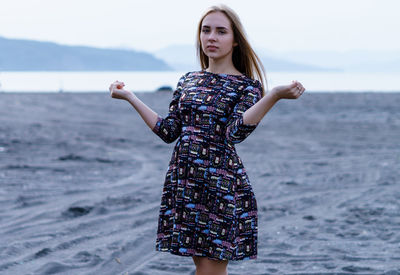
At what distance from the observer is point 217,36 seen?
9.31 ft

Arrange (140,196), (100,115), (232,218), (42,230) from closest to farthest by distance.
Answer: (232,218), (42,230), (140,196), (100,115)

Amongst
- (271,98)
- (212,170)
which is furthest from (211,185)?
(271,98)

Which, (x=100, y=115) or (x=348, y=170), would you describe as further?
(x=100, y=115)

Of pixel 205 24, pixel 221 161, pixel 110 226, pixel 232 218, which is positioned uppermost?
pixel 205 24

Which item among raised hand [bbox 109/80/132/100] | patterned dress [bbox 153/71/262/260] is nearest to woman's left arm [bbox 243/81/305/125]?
patterned dress [bbox 153/71/262/260]

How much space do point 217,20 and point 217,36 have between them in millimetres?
87

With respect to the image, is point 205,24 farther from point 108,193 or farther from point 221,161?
point 108,193

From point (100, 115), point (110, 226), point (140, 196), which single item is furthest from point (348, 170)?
point (100, 115)

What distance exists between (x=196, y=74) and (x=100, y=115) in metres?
17.7

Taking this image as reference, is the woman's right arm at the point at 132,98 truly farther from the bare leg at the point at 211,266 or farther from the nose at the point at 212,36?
the bare leg at the point at 211,266

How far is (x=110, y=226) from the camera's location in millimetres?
5859

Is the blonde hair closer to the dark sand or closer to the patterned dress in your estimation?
the patterned dress

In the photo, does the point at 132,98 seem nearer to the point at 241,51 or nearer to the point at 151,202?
the point at 241,51

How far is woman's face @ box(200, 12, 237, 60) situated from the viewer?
2845 mm
